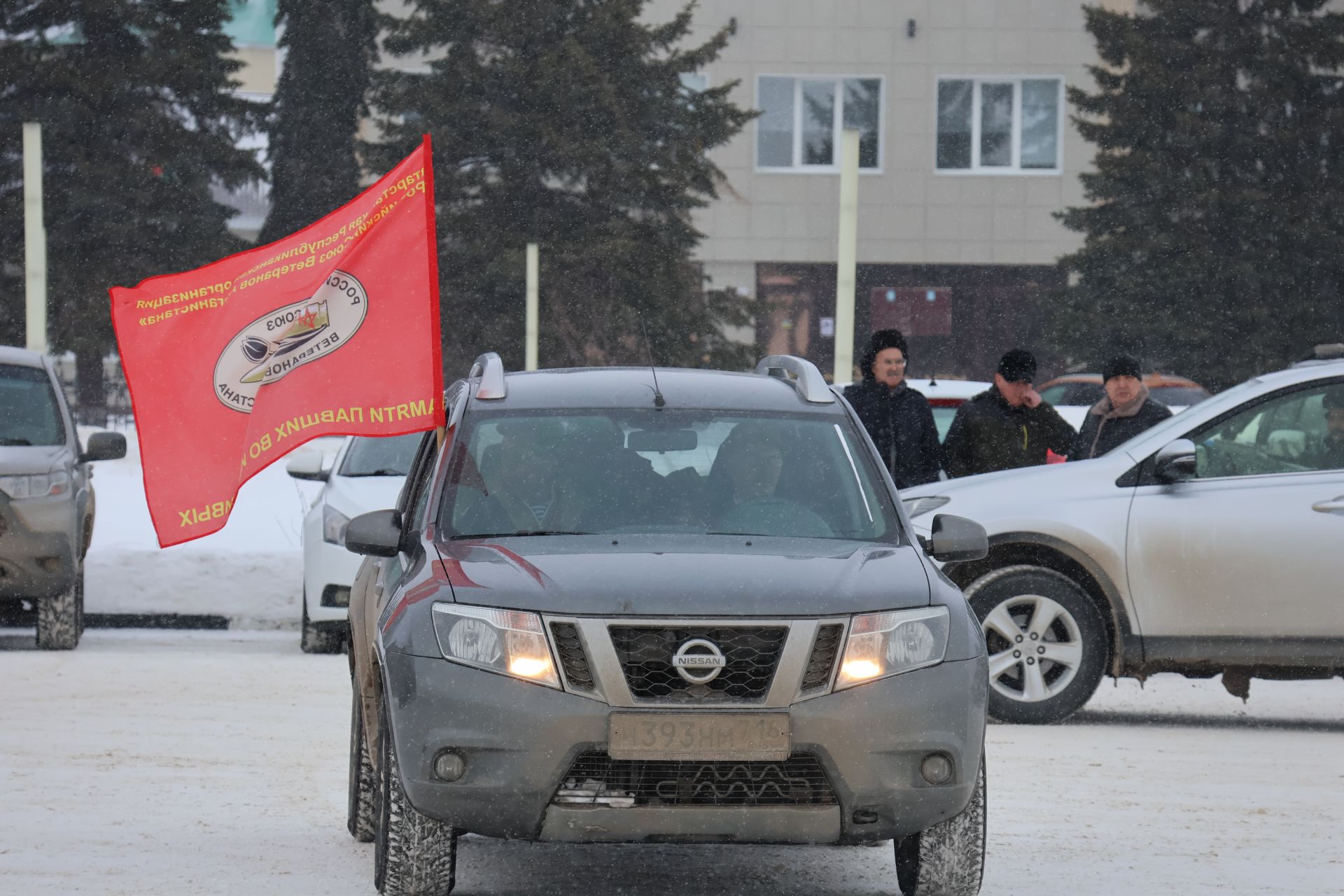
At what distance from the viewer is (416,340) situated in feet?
23.0

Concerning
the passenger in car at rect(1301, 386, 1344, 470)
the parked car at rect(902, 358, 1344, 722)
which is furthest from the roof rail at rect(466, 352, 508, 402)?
the passenger in car at rect(1301, 386, 1344, 470)

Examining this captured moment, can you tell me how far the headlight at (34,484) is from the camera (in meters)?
12.2

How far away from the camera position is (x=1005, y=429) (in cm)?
1098

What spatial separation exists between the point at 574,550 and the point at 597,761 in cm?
69

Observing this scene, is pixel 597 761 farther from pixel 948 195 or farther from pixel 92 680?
pixel 948 195

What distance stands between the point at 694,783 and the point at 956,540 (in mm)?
1438

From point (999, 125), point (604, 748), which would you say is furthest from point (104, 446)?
point (999, 125)

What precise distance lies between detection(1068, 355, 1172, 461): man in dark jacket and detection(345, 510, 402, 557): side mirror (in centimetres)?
541

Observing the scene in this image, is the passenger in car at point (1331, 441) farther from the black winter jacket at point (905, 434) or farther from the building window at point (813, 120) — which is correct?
the building window at point (813, 120)

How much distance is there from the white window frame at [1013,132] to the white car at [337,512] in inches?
1043

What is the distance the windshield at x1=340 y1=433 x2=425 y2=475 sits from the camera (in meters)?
13.0

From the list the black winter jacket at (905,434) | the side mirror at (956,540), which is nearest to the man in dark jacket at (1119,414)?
the black winter jacket at (905,434)

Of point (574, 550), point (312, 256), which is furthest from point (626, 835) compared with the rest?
point (312, 256)

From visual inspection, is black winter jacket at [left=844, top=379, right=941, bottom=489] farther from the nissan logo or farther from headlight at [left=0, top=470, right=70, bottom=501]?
the nissan logo
